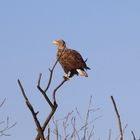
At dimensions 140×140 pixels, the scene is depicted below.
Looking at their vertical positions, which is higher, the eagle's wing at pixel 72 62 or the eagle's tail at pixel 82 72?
the eagle's wing at pixel 72 62

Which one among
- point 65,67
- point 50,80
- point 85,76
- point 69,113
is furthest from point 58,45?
point 50,80

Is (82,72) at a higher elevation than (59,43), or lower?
lower

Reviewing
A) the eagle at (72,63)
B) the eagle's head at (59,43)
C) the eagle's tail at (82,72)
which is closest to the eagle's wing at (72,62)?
the eagle at (72,63)

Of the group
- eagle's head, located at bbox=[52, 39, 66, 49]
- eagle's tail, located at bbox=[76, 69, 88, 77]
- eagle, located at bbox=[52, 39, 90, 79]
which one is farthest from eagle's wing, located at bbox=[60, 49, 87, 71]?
eagle's head, located at bbox=[52, 39, 66, 49]

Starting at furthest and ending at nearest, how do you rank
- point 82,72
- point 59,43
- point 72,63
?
point 59,43
point 72,63
point 82,72

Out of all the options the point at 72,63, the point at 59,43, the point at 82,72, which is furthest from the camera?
the point at 59,43

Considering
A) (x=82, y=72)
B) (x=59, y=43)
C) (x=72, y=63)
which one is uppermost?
(x=59, y=43)

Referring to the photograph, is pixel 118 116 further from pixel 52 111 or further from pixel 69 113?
pixel 69 113

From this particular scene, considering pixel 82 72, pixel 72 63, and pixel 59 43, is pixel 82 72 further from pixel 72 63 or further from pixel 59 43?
pixel 59 43

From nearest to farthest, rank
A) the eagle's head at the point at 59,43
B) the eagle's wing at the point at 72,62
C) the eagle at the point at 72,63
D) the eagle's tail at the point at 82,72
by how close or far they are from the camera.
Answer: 1. the eagle's tail at the point at 82,72
2. the eagle at the point at 72,63
3. the eagle's wing at the point at 72,62
4. the eagle's head at the point at 59,43

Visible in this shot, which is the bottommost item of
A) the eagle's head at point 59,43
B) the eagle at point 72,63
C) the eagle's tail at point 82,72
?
the eagle's tail at point 82,72

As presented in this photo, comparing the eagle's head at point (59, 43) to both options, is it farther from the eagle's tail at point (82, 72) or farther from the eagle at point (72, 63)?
the eagle's tail at point (82, 72)

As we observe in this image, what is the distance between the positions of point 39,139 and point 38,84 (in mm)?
605

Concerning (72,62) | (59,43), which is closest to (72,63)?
(72,62)
